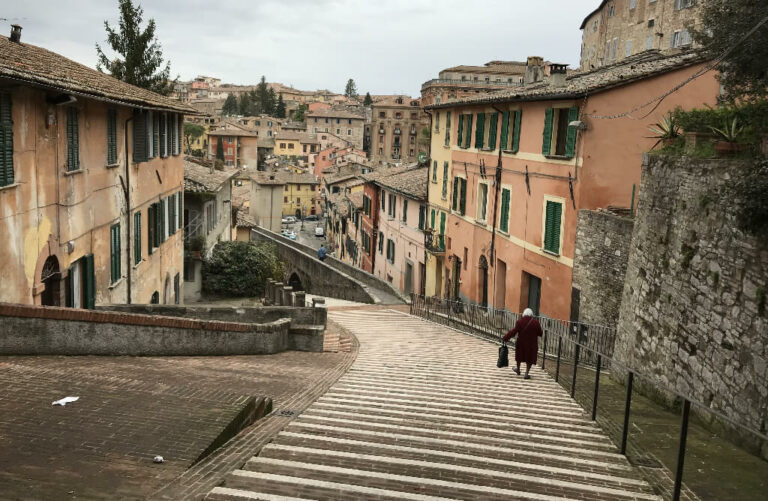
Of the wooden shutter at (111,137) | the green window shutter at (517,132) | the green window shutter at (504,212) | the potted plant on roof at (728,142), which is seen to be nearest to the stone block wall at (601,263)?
the green window shutter at (504,212)

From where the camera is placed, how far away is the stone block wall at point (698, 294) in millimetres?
8484

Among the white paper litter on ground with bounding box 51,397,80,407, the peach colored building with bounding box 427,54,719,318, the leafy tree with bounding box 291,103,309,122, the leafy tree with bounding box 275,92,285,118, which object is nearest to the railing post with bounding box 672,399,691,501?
the white paper litter on ground with bounding box 51,397,80,407

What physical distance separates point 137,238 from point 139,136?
3086 mm

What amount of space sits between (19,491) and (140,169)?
16.3 m

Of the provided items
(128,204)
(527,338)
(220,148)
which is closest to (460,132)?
(128,204)

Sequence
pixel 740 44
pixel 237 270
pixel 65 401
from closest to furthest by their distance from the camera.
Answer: pixel 65 401 → pixel 740 44 → pixel 237 270

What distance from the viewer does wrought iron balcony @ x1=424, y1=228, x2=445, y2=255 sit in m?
32.8

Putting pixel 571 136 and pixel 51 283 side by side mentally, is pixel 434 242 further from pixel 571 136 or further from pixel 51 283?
pixel 51 283

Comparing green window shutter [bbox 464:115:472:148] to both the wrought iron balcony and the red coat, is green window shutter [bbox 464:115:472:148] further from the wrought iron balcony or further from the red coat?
the red coat

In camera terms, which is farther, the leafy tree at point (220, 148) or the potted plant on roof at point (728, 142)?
the leafy tree at point (220, 148)

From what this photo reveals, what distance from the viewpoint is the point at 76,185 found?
14.7 meters

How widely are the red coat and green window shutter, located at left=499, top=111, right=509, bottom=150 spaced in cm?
1448

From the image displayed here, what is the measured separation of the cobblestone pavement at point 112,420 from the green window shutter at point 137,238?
9.28 m

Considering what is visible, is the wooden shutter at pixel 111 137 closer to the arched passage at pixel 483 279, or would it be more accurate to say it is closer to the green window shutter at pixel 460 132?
the arched passage at pixel 483 279
